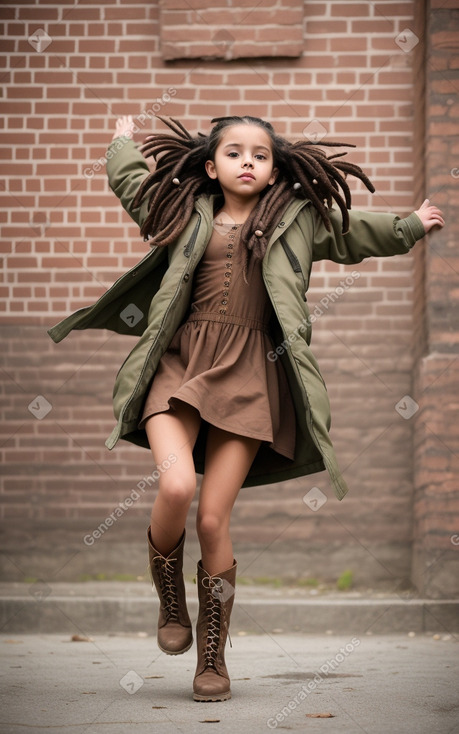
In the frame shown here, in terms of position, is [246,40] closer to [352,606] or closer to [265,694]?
[352,606]

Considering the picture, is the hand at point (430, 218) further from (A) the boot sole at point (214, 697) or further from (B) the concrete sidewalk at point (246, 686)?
(A) the boot sole at point (214, 697)

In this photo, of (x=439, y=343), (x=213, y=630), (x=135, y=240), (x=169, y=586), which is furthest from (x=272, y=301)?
(x=135, y=240)

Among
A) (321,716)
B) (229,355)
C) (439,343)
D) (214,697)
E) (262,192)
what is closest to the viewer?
(321,716)

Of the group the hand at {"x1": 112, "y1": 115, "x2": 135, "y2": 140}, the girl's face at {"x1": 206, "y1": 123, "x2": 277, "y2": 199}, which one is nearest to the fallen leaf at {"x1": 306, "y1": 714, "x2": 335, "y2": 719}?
the girl's face at {"x1": 206, "y1": 123, "x2": 277, "y2": 199}

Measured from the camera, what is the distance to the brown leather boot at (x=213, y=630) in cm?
363

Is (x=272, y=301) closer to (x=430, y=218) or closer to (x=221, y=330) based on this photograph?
(x=221, y=330)

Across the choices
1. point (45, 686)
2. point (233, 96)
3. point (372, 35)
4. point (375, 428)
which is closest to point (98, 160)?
point (233, 96)

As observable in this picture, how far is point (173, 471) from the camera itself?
3.50 m

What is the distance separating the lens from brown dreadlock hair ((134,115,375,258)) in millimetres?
3799

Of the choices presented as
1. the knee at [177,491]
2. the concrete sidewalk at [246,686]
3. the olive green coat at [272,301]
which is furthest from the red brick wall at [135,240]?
the knee at [177,491]

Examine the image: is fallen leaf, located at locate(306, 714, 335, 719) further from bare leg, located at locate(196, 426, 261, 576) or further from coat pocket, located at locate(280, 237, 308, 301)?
coat pocket, located at locate(280, 237, 308, 301)

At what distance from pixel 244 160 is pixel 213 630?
169 centimetres

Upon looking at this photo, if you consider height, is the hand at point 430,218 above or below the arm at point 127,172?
below

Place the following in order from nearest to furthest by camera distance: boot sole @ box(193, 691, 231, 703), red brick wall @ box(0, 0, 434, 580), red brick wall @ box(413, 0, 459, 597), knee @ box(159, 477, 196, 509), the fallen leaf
Result: the fallen leaf
knee @ box(159, 477, 196, 509)
boot sole @ box(193, 691, 231, 703)
red brick wall @ box(413, 0, 459, 597)
red brick wall @ box(0, 0, 434, 580)
